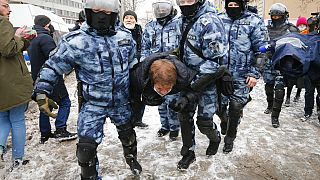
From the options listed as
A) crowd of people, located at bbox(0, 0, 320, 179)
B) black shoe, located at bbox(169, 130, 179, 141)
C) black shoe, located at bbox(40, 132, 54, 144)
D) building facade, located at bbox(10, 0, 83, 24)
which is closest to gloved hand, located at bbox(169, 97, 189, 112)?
crowd of people, located at bbox(0, 0, 320, 179)

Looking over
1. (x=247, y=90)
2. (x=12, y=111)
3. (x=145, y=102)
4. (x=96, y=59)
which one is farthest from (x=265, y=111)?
(x=12, y=111)

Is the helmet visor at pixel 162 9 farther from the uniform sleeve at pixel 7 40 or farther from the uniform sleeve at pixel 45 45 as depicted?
the uniform sleeve at pixel 7 40

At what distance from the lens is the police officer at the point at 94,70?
231cm

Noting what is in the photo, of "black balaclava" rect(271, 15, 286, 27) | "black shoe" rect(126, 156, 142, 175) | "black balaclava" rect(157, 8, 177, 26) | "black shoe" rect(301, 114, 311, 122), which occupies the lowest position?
"black shoe" rect(301, 114, 311, 122)

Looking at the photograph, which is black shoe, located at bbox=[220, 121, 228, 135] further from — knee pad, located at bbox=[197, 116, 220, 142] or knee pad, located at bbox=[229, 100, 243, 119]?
knee pad, located at bbox=[197, 116, 220, 142]

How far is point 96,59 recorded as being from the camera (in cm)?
236

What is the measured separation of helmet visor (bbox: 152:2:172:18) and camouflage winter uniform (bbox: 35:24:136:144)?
1257mm

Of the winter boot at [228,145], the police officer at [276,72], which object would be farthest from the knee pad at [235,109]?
the police officer at [276,72]

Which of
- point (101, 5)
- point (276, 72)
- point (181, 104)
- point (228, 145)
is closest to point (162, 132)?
point (228, 145)

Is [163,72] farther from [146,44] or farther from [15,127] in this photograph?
[15,127]

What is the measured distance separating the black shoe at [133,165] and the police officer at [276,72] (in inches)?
102

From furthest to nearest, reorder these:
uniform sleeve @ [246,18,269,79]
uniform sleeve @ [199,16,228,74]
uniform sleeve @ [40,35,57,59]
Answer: uniform sleeve @ [40,35,57,59] < uniform sleeve @ [246,18,269,79] < uniform sleeve @ [199,16,228,74]

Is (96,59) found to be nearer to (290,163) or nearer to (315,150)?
(290,163)

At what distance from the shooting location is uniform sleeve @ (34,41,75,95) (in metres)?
2.29
